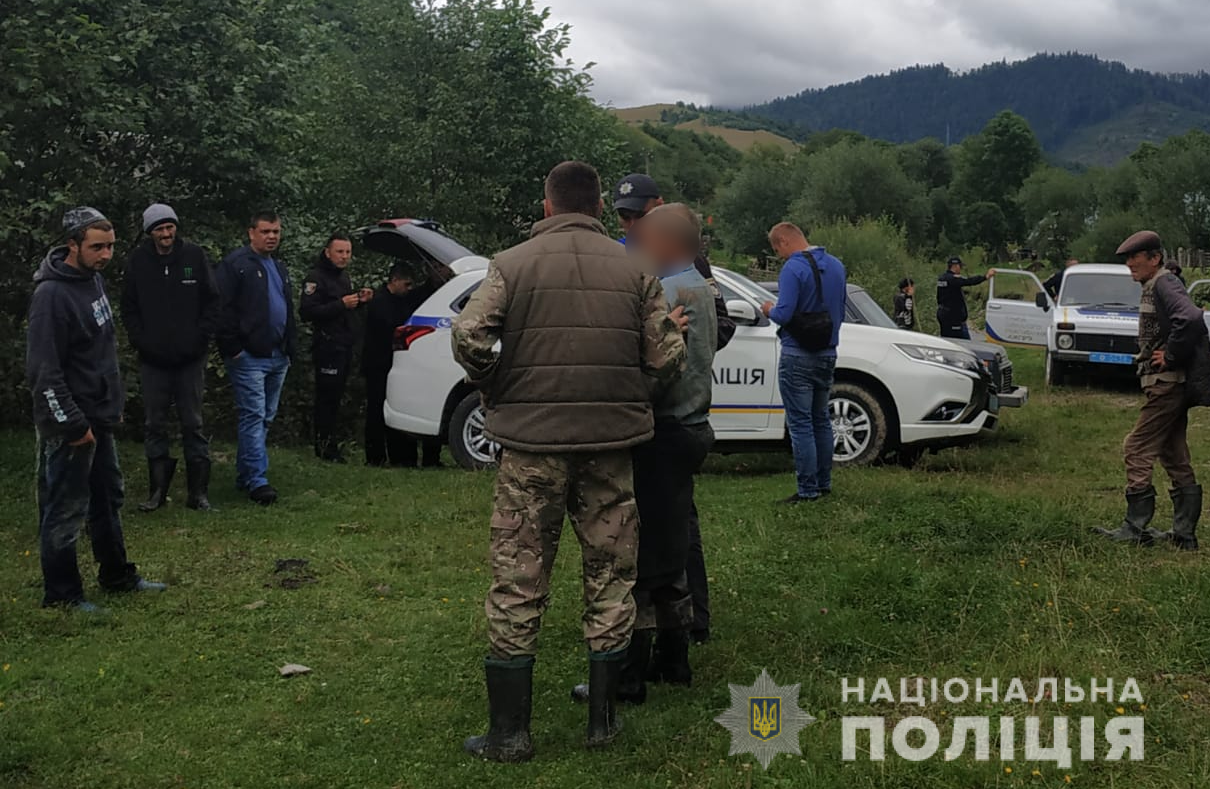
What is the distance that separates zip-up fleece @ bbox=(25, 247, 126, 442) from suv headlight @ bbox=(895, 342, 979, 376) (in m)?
6.26

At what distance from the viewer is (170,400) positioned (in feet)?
23.7

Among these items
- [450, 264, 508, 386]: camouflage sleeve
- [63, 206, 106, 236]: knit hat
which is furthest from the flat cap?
[63, 206, 106, 236]: knit hat

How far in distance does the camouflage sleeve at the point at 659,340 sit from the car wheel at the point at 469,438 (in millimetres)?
5390

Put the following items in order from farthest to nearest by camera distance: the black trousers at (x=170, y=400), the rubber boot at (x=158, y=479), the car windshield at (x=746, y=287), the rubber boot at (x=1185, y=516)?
the car windshield at (x=746, y=287), the rubber boot at (x=158, y=479), the black trousers at (x=170, y=400), the rubber boot at (x=1185, y=516)

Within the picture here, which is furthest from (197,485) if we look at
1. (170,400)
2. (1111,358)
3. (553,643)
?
(1111,358)

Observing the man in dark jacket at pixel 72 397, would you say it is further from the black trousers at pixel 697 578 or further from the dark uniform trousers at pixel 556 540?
the black trousers at pixel 697 578

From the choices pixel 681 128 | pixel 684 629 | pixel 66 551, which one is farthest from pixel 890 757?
pixel 681 128

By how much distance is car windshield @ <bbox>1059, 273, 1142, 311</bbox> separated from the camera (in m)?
16.0

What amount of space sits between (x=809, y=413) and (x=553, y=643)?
10.3 ft

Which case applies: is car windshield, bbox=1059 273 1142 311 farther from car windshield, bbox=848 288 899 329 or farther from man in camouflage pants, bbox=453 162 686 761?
man in camouflage pants, bbox=453 162 686 761

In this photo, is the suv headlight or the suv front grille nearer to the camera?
the suv headlight

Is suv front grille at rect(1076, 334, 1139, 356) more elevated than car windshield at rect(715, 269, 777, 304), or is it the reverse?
car windshield at rect(715, 269, 777, 304)

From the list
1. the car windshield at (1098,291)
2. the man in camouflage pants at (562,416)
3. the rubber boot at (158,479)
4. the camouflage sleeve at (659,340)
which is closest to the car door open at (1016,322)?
the car windshield at (1098,291)

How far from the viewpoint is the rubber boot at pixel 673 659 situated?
4250 millimetres
